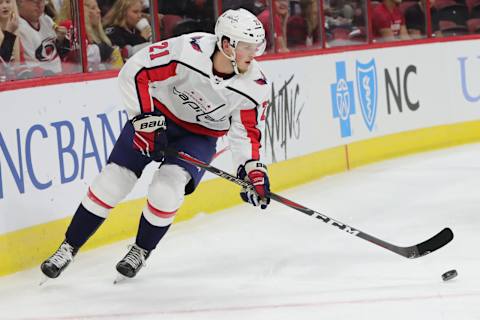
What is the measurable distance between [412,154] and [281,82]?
185 centimetres

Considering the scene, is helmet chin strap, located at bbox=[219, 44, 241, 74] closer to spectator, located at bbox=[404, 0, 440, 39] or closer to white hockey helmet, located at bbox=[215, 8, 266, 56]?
white hockey helmet, located at bbox=[215, 8, 266, 56]

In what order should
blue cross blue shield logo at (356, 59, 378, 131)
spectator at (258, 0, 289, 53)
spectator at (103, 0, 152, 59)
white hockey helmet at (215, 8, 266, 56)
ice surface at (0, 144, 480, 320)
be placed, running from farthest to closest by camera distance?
blue cross blue shield logo at (356, 59, 378, 131) < spectator at (258, 0, 289, 53) < spectator at (103, 0, 152, 59) < white hockey helmet at (215, 8, 266, 56) < ice surface at (0, 144, 480, 320)

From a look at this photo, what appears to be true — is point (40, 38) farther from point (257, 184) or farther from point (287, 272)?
point (287, 272)

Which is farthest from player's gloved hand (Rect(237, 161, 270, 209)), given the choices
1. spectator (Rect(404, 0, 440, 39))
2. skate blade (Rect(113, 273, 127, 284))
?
→ spectator (Rect(404, 0, 440, 39))

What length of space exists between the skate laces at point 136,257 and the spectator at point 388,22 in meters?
4.53

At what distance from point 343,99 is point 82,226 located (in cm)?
381

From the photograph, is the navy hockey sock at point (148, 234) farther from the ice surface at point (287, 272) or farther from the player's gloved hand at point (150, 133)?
the player's gloved hand at point (150, 133)

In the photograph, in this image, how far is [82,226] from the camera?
165 inches

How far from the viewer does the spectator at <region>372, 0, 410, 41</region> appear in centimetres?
839

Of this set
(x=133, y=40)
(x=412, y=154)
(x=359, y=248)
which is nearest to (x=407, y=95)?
(x=412, y=154)

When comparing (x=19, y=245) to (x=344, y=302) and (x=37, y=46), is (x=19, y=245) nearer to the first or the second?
(x=37, y=46)

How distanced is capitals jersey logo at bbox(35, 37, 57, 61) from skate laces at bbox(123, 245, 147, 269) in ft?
4.05

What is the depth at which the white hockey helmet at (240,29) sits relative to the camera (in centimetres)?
389

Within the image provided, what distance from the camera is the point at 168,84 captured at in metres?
4.25
